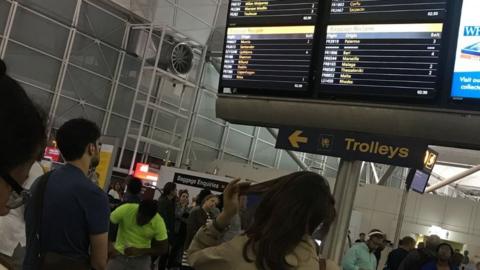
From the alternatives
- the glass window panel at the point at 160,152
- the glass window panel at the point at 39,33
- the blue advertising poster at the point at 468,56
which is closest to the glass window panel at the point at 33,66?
the glass window panel at the point at 39,33

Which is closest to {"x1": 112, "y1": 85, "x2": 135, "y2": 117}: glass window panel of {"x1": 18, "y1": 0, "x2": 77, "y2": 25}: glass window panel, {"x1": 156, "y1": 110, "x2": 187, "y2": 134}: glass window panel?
{"x1": 156, "y1": 110, "x2": 187, "y2": 134}: glass window panel

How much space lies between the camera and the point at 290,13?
17.9 feet

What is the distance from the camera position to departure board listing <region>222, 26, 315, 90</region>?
5.30m

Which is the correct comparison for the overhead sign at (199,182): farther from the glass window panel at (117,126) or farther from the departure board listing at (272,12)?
the glass window panel at (117,126)

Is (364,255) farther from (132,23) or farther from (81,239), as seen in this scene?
(132,23)

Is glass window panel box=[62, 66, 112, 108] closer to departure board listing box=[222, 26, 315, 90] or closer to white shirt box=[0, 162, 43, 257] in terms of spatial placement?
departure board listing box=[222, 26, 315, 90]

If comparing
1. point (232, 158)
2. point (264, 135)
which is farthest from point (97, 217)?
point (264, 135)

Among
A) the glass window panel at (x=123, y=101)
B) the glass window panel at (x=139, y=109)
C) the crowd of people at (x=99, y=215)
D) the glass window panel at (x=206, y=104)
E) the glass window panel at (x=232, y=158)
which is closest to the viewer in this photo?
the crowd of people at (x=99, y=215)

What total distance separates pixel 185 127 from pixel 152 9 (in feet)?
16.8

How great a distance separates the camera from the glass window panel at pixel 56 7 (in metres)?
20.6

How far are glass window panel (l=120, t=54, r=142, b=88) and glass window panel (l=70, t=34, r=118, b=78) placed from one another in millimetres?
469

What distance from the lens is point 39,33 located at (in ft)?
68.4

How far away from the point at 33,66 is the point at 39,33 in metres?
1.19

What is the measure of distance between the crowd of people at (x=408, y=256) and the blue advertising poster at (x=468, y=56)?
107 inches
